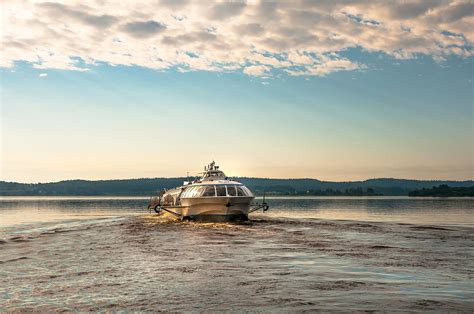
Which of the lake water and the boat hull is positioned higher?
the boat hull

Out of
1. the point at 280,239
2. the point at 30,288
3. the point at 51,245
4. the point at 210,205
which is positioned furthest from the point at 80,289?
the point at 210,205

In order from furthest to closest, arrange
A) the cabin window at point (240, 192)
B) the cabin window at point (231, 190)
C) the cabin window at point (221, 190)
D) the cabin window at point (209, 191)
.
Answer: the cabin window at point (240, 192)
the cabin window at point (209, 191)
the cabin window at point (231, 190)
the cabin window at point (221, 190)

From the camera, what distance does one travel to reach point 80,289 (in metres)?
15.5

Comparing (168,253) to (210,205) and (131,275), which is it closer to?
(131,275)

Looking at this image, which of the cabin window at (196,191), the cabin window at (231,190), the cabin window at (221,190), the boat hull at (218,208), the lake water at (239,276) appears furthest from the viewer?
the cabin window at (196,191)

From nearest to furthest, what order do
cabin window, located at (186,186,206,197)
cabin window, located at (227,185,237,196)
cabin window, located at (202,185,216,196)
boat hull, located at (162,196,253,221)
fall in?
boat hull, located at (162,196,253,221) → cabin window, located at (227,185,237,196) → cabin window, located at (202,185,216,196) → cabin window, located at (186,186,206,197)

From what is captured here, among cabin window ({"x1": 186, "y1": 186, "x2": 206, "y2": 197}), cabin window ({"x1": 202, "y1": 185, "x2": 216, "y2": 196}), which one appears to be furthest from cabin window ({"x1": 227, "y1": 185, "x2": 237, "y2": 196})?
cabin window ({"x1": 186, "y1": 186, "x2": 206, "y2": 197})

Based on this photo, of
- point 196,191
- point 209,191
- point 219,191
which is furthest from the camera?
point 196,191

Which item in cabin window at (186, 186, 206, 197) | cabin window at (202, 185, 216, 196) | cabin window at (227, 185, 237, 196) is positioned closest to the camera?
cabin window at (227, 185, 237, 196)

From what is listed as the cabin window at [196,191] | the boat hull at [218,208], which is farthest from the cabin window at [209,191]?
the boat hull at [218,208]

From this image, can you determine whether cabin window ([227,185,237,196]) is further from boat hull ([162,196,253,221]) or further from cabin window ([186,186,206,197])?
Answer: cabin window ([186,186,206,197])

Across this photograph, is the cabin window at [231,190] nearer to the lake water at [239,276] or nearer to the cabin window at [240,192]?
the cabin window at [240,192]

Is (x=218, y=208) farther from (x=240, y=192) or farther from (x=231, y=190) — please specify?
(x=240, y=192)

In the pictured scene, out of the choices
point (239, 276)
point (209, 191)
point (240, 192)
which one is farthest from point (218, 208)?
point (239, 276)
